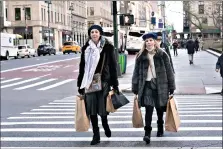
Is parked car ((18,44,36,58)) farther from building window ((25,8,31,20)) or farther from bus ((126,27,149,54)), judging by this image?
building window ((25,8,31,20))

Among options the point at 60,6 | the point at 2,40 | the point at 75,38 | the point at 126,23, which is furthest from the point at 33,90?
the point at 75,38

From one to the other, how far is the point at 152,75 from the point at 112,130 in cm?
313

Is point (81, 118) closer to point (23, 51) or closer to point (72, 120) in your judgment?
point (72, 120)

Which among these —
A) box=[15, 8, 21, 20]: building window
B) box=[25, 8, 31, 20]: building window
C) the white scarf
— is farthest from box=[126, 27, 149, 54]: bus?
the white scarf

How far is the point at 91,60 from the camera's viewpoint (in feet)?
18.6

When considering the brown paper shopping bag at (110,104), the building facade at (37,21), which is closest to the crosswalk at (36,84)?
the brown paper shopping bag at (110,104)

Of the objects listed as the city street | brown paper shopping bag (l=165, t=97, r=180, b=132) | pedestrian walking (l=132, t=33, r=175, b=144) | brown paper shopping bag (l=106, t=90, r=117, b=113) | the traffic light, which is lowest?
the city street

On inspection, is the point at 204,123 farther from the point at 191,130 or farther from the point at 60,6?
the point at 60,6

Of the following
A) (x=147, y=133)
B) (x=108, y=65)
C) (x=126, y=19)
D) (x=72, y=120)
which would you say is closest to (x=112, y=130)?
(x=72, y=120)

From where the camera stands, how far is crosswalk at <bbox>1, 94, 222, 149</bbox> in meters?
7.99

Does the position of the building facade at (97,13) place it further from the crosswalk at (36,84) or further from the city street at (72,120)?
the city street at (72,120)

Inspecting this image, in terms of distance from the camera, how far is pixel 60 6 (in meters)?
93.4

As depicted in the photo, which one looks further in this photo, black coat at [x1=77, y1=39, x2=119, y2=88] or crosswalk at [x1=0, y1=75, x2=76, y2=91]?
crosswalk at [x1=0, y1=75, x2=76, y2=91]

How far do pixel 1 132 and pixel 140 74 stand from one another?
4.24m
